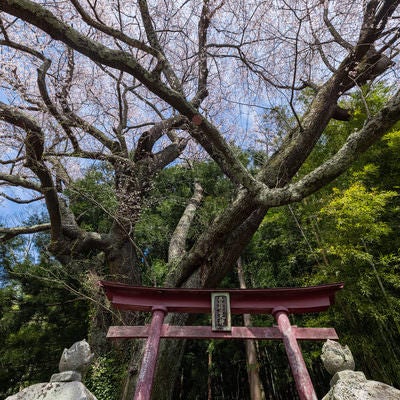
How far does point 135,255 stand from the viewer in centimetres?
572

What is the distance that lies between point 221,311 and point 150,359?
0.90 meters

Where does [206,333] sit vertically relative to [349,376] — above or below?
above

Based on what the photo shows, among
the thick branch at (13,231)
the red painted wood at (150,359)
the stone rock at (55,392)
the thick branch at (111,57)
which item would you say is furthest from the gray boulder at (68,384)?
the thick branch at (13,231)

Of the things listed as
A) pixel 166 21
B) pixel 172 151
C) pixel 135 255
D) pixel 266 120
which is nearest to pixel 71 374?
pixel 135 255

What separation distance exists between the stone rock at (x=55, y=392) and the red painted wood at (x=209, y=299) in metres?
1.40

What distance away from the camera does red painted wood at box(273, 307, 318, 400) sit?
2506 mm

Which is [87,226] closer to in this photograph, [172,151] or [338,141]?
→ [172,151]

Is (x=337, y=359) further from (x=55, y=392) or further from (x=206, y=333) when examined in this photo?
(x=55, y=392)

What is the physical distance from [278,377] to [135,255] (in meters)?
3.94

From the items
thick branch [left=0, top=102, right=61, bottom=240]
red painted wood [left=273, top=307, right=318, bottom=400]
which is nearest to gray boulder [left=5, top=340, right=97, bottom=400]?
red painted wood [left=273, top=307, right=318, bottom=400]

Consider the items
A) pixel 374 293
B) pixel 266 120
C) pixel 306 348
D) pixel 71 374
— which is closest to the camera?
pixel 71 374

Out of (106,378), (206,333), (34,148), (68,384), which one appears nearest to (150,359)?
(206,333)

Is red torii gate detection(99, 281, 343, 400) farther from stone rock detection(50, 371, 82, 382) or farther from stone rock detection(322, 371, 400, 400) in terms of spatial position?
stone rock detection(322, 371, 400, 400)

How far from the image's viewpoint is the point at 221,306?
3.33m
